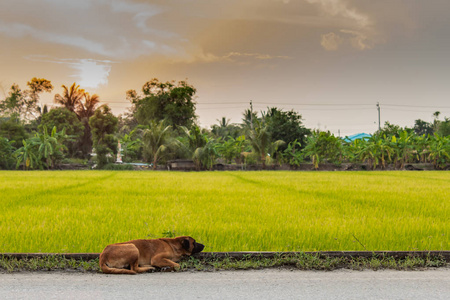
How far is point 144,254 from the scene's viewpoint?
12.2 ft

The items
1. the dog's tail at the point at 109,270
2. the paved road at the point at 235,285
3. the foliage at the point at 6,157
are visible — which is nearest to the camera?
the paved road at the point at 235,285

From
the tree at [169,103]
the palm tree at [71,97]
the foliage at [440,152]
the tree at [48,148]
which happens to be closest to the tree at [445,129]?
the foliage at [440,152]

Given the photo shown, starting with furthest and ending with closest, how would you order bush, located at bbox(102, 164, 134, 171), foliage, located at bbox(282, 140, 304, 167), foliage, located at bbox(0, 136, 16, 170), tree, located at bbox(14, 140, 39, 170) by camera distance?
bush, located at bbox(102, 164, 134, 171) → foliage, located at bbox(282, 140, 304, 167) → foliage, located at bbox(0, 136, 16, 170) → tree, located at bbox(14, 140, 39, 170)

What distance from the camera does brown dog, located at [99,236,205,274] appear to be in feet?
11.7

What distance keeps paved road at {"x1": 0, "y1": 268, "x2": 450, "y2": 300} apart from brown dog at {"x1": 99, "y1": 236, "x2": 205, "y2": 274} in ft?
0.33

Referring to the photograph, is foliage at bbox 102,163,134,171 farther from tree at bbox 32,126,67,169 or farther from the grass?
the grass

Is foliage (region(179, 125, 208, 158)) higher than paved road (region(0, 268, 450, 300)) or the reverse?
higher

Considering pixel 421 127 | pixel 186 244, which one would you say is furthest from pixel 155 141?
pixel 421 127

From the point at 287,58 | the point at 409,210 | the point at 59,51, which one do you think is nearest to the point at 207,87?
the point at 287,58

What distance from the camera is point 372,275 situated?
141 inches

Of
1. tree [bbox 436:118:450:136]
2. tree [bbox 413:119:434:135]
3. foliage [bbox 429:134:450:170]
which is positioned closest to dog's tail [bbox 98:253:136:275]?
foliage [bbox 429:134:450:170]

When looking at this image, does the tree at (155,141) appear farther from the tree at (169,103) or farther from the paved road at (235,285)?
the paved road at (235,285)

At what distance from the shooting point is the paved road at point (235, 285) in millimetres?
3025

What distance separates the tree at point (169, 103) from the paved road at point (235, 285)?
3453cm
